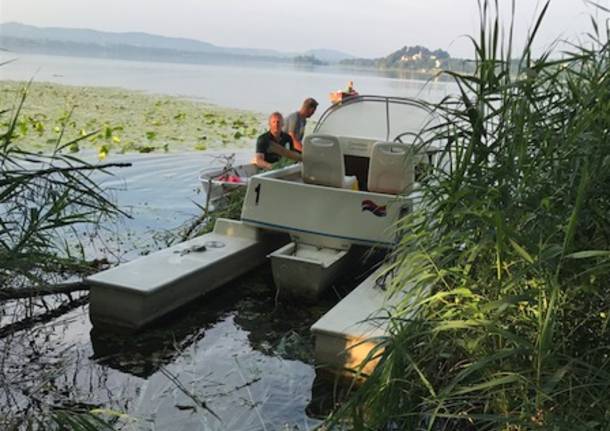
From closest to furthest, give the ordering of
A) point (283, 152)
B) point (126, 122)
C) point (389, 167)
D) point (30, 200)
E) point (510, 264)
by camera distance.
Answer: point (510, 264) → point (30, 200) → point (389, 167) → point (283, 152) → point (126, 122)

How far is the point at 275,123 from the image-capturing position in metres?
7.37

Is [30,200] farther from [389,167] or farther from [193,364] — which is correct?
[389,167]

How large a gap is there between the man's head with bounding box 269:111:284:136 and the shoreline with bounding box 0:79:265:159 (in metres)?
3.30

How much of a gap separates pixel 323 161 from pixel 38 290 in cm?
283

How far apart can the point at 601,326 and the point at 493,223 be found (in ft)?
1.71

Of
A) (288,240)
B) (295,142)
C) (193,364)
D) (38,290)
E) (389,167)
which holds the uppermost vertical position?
(389,167)

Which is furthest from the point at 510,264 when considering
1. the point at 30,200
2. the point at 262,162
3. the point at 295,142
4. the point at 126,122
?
the point at 126,122

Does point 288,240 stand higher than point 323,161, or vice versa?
point 323,161

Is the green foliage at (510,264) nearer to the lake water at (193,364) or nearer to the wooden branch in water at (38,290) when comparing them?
the lake water at (193,364)

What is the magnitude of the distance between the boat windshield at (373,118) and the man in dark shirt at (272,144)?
442 millimetres

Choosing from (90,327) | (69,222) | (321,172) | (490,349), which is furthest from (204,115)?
(490,349)

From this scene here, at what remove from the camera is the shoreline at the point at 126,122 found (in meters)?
11.9

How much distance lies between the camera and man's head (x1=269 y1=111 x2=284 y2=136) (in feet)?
24.1

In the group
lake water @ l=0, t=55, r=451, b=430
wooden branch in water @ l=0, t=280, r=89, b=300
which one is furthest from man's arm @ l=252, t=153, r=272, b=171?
wooden branch in water @ l=0, t=280, r=89, b=300
